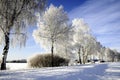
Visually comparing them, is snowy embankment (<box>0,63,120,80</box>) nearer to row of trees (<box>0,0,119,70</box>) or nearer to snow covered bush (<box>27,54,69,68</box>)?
row of trees (<box>0,0,119,70</box>)

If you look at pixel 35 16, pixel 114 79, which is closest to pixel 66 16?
pixel 35 16

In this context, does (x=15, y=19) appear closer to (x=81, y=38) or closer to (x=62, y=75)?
(x=62, y=75)

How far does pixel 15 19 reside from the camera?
68.4 ft

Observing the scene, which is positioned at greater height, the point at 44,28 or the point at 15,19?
the point at 44,28

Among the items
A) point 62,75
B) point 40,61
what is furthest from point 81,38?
point 62,75

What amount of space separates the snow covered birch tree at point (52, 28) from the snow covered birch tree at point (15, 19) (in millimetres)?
11961

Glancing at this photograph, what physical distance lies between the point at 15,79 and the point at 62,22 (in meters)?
26.2

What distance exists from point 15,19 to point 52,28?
14.6 meters

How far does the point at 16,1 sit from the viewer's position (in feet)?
68.8

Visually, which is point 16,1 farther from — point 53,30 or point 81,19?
point 81,19

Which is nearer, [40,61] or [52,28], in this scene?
[40,61]

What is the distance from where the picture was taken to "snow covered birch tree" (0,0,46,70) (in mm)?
19734

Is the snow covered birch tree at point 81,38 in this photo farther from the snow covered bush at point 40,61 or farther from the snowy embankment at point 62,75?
the snowy embankment at point 62,75

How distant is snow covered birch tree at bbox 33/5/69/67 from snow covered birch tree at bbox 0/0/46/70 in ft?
39.2
